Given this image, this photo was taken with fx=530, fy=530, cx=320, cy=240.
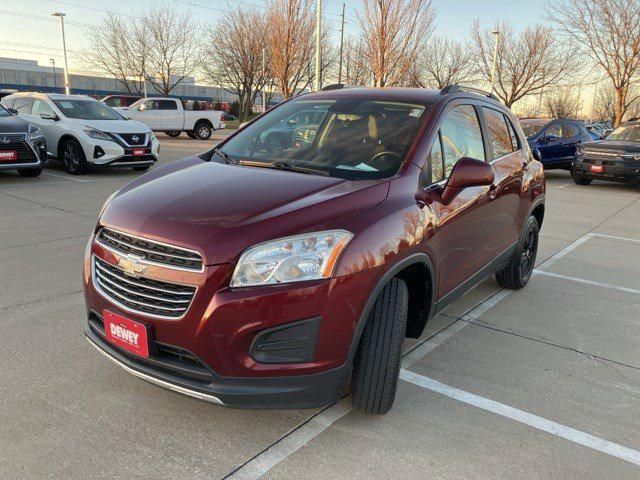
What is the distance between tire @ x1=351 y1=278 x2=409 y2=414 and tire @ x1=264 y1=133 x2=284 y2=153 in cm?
130

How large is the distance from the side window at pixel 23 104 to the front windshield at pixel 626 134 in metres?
14.1

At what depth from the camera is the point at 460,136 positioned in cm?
357

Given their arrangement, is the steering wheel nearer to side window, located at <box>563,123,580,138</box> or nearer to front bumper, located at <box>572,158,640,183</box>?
front bumper, located at <box>572,158,640,183</box>

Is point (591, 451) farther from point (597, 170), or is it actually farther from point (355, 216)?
point (597, 170)

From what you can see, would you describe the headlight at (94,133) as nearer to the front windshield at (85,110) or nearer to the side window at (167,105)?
the front windshield at (85,110)

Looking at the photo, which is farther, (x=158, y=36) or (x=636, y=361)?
(x=158, y=36)

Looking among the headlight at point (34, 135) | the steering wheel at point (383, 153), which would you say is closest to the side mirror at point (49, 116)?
the headlight at point (34, 135)

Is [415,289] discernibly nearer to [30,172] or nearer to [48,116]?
[30,172]

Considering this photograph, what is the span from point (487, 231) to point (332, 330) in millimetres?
1929

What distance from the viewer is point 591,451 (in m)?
2.61

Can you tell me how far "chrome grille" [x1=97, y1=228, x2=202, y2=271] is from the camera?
7.38ft

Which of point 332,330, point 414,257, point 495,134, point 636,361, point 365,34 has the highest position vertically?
point 365,34

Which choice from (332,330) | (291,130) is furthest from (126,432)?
(291,130)

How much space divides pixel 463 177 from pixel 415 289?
2.27 feet
